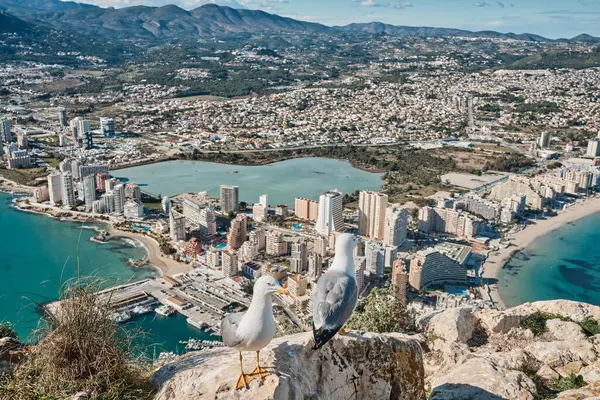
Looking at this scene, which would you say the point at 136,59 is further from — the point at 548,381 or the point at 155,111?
the point at 548,381

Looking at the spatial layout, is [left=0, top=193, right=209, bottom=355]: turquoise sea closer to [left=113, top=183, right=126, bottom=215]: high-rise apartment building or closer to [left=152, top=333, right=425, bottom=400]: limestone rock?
[left=113, top=183, right=126, bottom=215]: high-rise apartment building

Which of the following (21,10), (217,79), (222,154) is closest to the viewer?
(222,154)

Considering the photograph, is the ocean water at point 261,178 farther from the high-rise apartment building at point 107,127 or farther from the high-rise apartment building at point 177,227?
the high-rise apartment building at point 107,127

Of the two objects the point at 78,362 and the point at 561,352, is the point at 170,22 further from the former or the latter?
the point at 78,362

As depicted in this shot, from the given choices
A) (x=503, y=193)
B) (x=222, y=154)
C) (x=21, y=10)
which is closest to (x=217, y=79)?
(x=222, y=154)

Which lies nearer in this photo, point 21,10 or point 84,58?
point 84,58

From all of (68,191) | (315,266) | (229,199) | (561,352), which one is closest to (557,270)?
(315,266)
